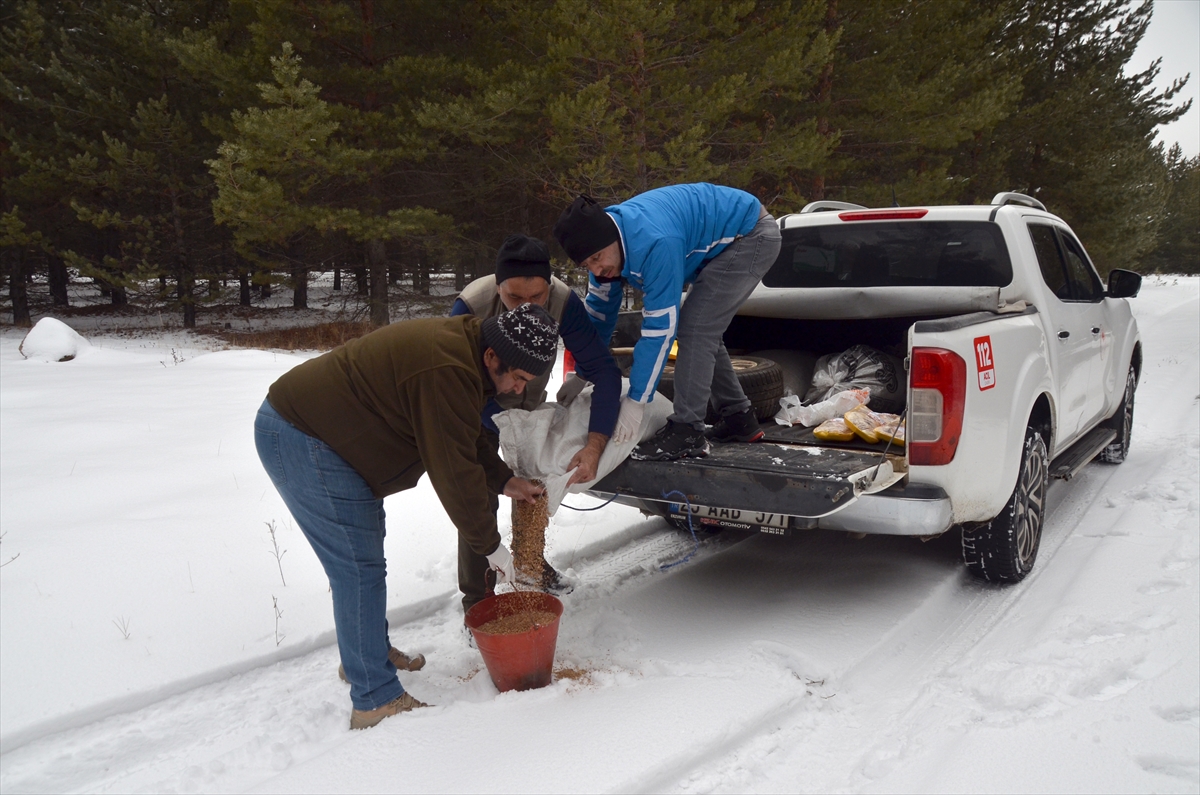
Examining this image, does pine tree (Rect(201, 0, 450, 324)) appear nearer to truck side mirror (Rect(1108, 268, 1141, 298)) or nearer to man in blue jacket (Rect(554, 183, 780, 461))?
man in blue jacket (Rect(554, 183, 780, 461))

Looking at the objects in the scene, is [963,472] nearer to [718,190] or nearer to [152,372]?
[718,190]

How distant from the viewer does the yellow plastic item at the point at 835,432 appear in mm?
4066

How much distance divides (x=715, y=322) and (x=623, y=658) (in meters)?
1.64

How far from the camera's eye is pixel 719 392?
13.5ft

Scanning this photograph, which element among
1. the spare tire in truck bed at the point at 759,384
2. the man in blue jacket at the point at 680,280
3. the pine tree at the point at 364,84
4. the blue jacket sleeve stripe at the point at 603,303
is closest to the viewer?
the man in blue jacket at the point at 680,280

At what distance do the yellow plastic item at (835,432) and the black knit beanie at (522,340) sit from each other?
1918 millimetres

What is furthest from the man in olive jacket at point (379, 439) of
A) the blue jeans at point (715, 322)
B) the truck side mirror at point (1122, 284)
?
the truck side mirror at point (1122, 284)

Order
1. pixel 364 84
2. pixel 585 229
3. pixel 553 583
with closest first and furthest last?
pixel 585 229 < pixel 553 583 < pixel 364 84

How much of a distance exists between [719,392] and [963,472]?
1215mm

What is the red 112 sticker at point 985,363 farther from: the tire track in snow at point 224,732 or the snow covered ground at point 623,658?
the tire track in snow at point 224,732

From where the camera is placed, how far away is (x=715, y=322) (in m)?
3.89

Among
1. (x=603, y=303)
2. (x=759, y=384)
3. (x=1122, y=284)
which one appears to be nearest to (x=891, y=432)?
(x=759, y=384)

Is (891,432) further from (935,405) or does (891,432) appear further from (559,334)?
(559,334)

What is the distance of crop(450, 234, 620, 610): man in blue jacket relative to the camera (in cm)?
346
